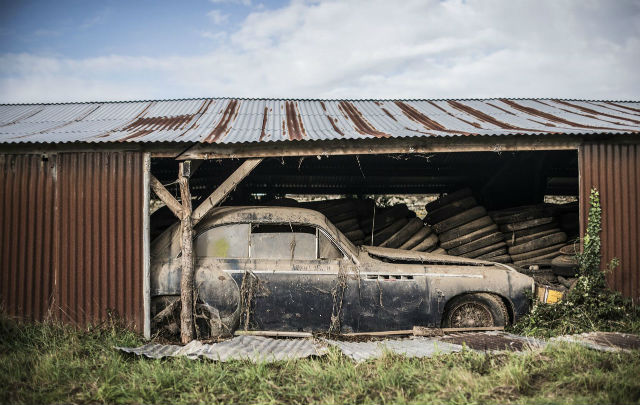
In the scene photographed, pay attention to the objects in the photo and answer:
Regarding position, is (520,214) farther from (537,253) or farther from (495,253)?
(495,253)

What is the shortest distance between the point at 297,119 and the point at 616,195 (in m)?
4.54

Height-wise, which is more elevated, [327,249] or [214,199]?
[214,199]

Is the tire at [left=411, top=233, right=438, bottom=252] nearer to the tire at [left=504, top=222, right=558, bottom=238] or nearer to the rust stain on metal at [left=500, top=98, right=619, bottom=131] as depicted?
the tire at [left=504, top=222, right=558, bottom=238]

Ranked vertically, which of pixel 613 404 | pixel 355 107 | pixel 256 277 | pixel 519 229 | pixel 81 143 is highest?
pixel 355 107

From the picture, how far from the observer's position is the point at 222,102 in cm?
854

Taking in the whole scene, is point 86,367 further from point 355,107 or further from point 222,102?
point 355,107

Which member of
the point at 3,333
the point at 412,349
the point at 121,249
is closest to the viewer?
the point at 412,349

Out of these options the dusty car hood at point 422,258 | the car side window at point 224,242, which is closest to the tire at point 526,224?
the dusty car hood at point 422,258

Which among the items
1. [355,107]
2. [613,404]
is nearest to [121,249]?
[355,107]

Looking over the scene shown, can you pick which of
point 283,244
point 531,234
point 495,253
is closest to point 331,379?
point 283,244

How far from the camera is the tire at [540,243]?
7.75 meters

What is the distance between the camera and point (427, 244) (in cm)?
782

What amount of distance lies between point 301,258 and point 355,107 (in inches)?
149

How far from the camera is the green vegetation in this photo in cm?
549
